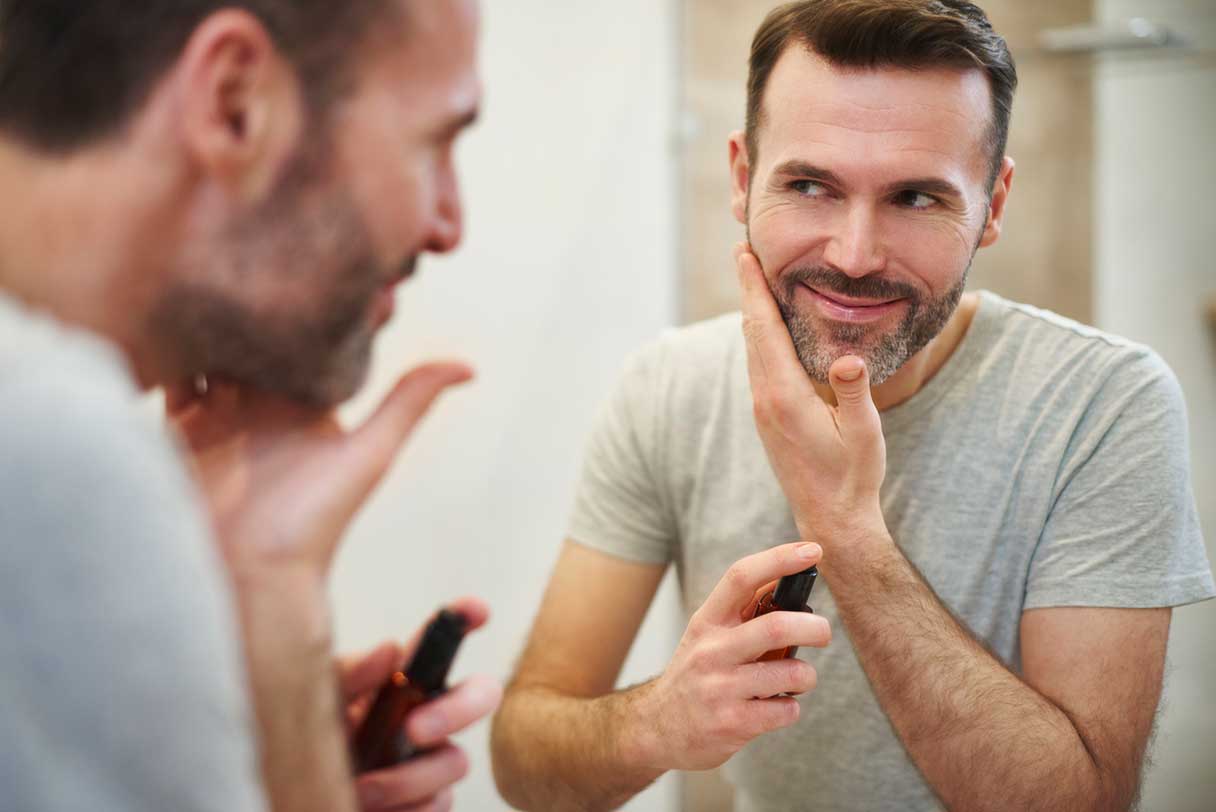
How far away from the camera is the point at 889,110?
0.84 metres

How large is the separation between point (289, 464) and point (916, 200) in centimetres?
58

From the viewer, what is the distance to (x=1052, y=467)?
906 mm

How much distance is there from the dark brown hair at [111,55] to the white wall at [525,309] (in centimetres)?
119

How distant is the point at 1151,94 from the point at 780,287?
0.92 metres

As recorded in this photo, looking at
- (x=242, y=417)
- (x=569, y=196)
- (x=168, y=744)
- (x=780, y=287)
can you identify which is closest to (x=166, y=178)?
(x=242, y=417)

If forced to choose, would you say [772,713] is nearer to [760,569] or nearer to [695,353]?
[760,569]

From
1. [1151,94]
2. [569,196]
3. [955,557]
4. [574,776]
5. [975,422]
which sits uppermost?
[1151,94]

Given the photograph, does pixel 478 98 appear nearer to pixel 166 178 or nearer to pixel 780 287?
pixel 166 178

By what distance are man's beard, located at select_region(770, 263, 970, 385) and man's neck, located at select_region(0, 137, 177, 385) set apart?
1.89 feet

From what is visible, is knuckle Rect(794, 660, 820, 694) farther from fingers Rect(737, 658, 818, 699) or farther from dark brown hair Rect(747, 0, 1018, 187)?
dark brown hair Rect(747, 0, 1018, 187)

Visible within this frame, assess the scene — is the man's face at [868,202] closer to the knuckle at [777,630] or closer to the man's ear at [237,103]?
the knuckle at [777,630]

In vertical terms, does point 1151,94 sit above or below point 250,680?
above

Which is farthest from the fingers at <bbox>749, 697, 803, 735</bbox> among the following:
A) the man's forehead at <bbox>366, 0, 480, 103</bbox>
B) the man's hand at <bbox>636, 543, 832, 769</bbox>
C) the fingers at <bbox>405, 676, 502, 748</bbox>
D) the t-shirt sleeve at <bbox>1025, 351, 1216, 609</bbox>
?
the man's forehead at <bbox>366, 0, 480, 103</bbox>

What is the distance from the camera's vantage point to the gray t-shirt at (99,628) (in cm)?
37
